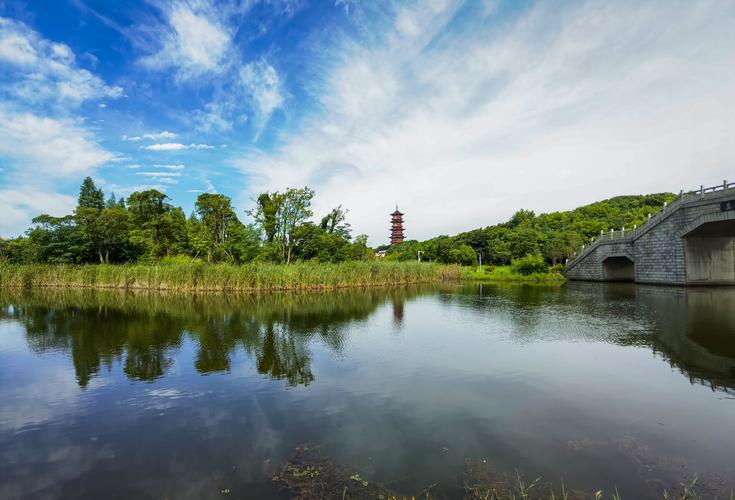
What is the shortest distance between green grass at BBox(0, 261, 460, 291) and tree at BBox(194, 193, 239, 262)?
354cm

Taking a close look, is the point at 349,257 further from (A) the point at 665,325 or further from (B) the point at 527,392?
(B) the point at 527,392

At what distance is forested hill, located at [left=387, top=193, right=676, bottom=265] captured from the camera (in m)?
40.4

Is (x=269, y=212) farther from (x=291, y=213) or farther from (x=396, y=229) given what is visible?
(x=396, y=229)

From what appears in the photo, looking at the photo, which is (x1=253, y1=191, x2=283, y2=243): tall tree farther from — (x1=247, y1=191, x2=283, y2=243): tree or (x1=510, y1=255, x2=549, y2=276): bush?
(x1=510, y1=255, x2=549, y2=276): bush

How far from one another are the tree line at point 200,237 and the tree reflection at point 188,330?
10029 mm

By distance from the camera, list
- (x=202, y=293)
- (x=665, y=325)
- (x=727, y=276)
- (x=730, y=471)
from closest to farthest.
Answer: (x=730, y=471), (x=665, y=325), (x=202, y=293), (x=727, y=276)

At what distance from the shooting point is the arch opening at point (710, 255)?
84.3ft

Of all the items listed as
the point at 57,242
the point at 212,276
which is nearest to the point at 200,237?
the point at 212,276

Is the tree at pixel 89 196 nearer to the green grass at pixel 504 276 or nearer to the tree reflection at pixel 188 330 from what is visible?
the tree reflection at pixel 188 330

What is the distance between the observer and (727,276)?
2714 cm

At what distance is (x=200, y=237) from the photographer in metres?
30.8

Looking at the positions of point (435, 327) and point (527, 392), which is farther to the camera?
point (435, 327)

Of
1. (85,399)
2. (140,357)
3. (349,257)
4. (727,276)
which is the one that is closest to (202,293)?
(349,257)

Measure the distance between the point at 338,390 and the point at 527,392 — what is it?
3.23 m
